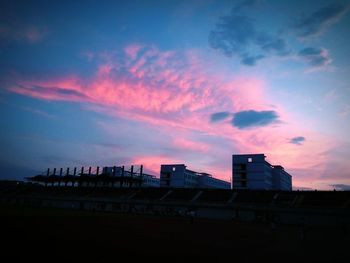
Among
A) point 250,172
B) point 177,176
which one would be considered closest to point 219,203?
point 250,172

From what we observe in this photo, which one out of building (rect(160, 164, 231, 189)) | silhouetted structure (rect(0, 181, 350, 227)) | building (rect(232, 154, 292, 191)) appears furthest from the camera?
building (rect(160, 164, 231, 189))

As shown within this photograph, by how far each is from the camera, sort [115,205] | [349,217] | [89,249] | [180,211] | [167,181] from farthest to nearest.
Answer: [167,181] → [115,205] → [180,211] → [349,217] → [89,249]

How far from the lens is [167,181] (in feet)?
403

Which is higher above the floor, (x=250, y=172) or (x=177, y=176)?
(x=250, y=172)

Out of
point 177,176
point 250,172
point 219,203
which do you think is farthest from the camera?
point 177,176

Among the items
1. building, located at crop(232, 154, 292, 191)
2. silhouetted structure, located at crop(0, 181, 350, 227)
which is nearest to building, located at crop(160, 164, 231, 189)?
building, located at crop(232, 154, 292, 191)

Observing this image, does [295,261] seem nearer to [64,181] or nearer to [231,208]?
[231,208]

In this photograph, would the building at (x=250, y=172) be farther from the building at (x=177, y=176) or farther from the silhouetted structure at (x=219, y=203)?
the silhouetted structure at (x=219, y=203)

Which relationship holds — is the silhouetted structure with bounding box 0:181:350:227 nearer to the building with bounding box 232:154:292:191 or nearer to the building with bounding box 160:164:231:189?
the building with bounding box 232:154:292:191

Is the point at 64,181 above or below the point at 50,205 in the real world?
above

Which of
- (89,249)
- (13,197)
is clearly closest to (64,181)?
(13,197)

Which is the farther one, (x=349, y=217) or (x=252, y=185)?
(x=252, y=185)

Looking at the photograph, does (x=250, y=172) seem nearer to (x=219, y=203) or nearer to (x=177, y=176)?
(x=177, y=176)

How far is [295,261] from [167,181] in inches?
4306
